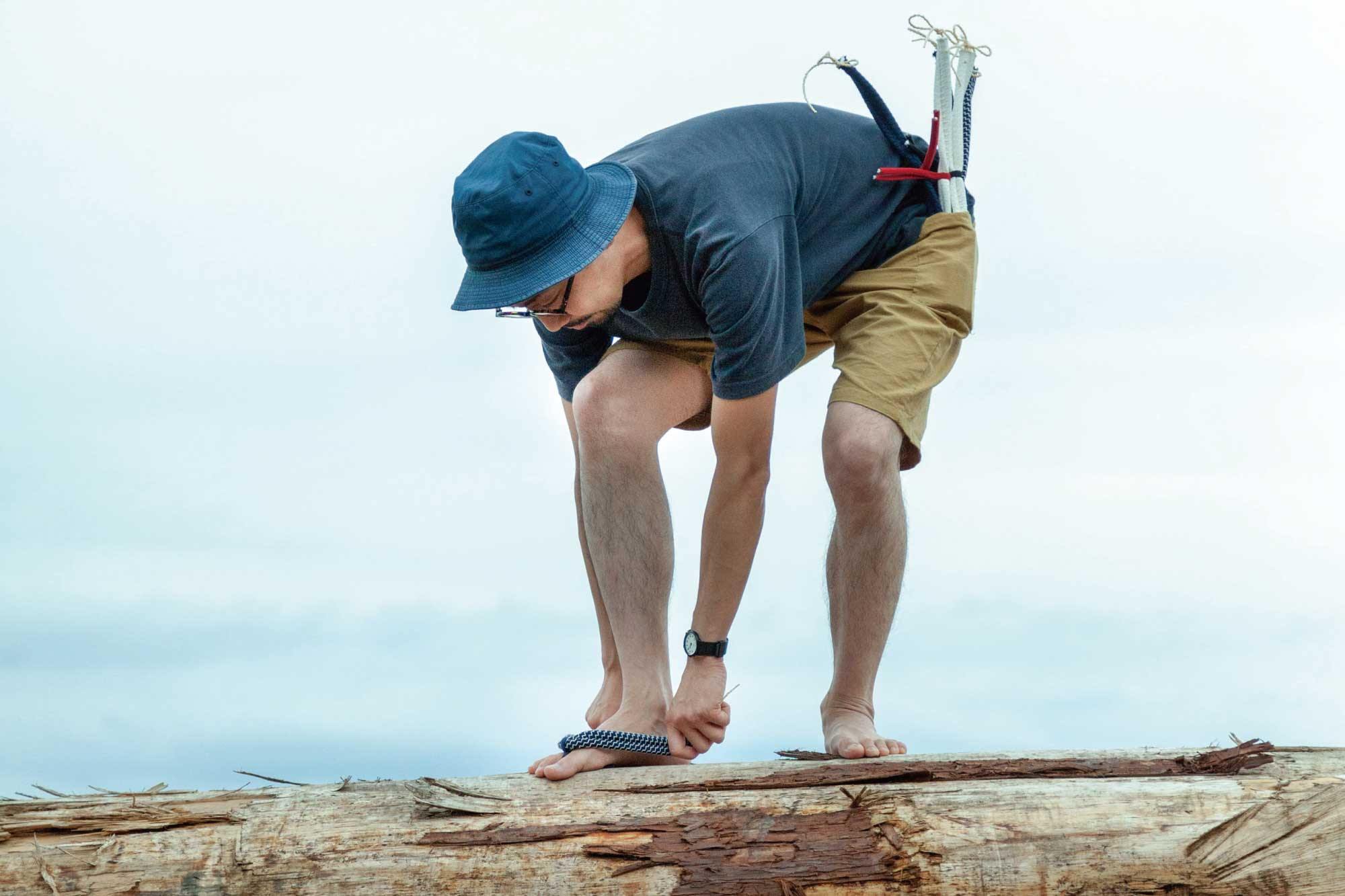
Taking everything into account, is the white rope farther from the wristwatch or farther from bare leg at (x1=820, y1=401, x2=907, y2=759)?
the wristwatch

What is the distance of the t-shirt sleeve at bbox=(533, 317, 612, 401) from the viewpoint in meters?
3.54

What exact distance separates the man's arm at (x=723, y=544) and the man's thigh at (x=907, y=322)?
293 mm

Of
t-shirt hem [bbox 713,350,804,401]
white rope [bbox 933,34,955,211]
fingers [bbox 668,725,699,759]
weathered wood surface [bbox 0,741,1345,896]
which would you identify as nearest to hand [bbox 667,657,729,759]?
fingers [bbox 668,725,699,759]

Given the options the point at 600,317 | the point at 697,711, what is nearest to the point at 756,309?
the point at 600,317

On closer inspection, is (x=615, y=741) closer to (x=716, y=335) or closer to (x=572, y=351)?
(x=716, y=335)

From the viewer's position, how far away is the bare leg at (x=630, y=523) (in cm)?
322

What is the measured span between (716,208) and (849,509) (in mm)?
795

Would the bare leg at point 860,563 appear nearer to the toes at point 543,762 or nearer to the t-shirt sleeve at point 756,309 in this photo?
the t-shirt sleeve at point 756,309

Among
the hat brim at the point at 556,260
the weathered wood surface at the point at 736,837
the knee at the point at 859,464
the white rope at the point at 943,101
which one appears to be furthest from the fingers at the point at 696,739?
the white rope at the point at 943,101

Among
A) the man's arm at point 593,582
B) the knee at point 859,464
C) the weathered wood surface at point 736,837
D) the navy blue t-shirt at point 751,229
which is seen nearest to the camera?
the weathered wood surface at point 736,837

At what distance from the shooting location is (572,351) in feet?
11.7

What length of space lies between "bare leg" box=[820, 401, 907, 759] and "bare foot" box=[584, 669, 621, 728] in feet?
1.77

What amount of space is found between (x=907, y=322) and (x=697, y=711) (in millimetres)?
1092

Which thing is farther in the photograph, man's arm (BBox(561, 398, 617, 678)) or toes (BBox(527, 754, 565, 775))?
man's arm (BBox(561, 398, 617, 678))
